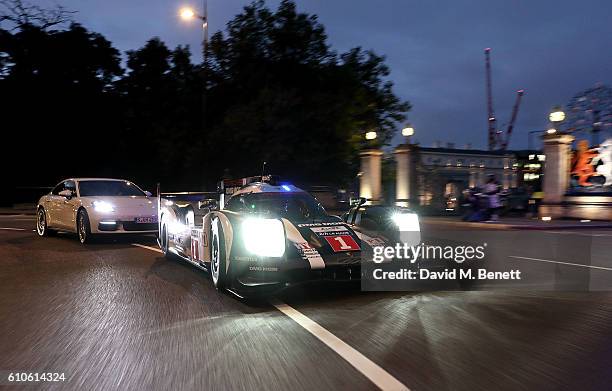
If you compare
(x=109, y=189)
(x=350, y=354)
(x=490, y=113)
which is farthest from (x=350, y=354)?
(x=490, y=113)

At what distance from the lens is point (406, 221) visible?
8188 mm

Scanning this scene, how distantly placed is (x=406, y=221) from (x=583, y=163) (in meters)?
22.5

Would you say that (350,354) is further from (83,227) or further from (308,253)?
(83,227)

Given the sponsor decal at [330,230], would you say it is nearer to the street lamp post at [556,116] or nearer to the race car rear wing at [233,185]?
the race car rear wing at [233,185]

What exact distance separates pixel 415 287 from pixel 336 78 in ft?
85.4

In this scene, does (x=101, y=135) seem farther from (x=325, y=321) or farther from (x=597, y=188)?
(x=325, y=321)

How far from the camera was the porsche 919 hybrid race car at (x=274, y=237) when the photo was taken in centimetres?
674

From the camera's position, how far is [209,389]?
403 cm

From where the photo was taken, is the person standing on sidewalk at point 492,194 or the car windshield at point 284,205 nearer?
the car windshield at point 284,205

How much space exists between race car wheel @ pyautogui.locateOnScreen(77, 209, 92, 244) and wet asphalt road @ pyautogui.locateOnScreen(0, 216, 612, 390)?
14.1 feet

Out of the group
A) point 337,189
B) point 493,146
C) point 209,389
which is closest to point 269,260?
point 209,389

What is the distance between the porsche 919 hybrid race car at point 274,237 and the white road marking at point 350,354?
1.70ft

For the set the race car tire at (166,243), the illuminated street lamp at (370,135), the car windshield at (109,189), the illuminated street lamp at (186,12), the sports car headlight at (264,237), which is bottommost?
the race car tire at (166,243)

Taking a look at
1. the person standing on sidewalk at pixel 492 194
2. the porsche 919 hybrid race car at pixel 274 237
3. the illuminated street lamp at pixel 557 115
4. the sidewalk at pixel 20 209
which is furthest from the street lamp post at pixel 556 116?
the sidewalk at pixel 20 209
